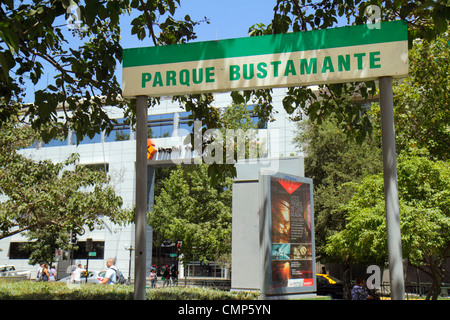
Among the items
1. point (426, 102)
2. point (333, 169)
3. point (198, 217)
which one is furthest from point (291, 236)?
point (198, 217)

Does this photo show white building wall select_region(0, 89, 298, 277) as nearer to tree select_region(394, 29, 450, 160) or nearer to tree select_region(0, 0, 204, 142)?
tree select_region(394, 29, 450, 160)

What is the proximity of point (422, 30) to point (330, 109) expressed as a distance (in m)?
2.10

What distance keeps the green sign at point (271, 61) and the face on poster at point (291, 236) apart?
9911mm

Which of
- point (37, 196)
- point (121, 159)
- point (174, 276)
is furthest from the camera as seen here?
point (121, 159)

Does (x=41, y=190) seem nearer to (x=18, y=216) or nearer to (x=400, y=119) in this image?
(x=18, y=216)

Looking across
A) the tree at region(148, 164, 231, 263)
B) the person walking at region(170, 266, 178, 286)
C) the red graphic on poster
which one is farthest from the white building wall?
the red graphic on poster

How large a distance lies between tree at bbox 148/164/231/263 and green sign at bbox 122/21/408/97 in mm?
27194

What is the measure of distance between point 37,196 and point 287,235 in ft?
29.2

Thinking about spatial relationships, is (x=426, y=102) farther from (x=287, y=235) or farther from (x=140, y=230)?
(x=140, y=230)

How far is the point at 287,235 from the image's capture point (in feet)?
44.7

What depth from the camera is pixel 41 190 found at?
16.9 m

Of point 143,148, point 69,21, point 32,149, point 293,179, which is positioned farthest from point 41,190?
point 32,149

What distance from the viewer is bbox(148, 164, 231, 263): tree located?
31.8 m

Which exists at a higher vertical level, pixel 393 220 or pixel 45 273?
pixel 393 220
